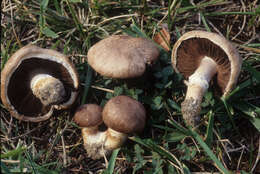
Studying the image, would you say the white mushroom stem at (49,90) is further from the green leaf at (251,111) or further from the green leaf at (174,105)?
the green leaf at (251,111)

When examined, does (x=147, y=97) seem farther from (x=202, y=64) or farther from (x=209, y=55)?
(x=209, y=55)

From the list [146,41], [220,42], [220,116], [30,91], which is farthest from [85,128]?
[220,42]

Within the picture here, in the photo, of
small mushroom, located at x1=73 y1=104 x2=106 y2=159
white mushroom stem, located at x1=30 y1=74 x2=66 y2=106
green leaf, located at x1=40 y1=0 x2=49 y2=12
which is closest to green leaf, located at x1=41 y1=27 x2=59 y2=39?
green leaf, located at x1=40 y1=0 x2=49 y2=12

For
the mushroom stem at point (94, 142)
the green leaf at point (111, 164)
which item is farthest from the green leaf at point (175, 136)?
the mushroom stem at point (94, 142)

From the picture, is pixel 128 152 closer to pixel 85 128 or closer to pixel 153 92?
pixel 85 128

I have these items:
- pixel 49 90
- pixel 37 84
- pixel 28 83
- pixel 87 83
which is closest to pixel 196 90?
pixel 87 83

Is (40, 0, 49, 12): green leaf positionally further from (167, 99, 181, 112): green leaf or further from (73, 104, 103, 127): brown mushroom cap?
(167, 99, 181, 112): green leaf

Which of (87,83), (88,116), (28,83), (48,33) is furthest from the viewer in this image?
(48,33)
